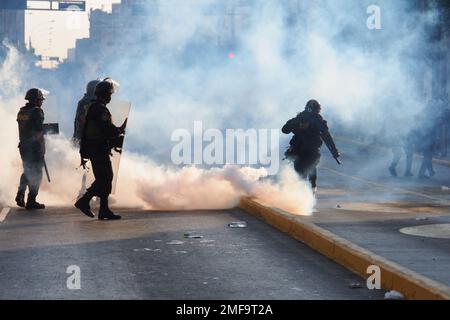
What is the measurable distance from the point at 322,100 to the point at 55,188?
53.2 feet

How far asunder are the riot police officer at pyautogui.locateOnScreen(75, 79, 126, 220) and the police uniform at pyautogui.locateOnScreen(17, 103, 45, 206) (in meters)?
2.21

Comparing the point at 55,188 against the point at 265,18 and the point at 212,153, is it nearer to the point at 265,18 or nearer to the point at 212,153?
the point at 212,153

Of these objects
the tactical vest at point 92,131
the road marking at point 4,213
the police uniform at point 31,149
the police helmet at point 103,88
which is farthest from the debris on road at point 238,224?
the police uniform at point 31,149

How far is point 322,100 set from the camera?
33.9 meters

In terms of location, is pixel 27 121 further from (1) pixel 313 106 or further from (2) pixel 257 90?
(2) pixel 257 90

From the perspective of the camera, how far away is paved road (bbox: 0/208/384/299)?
9.41 m

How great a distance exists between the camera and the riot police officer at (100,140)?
1483 centimetres

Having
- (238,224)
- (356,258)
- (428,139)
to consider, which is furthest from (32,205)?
(428,139)

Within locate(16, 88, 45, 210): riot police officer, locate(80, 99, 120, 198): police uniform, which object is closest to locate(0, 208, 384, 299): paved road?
locate(80, 99, 120, 198): police uniform

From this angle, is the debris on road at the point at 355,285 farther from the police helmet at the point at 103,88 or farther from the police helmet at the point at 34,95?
the police helmet at the point at 34,95

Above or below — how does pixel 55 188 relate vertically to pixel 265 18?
below

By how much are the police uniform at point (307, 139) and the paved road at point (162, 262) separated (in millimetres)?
1642

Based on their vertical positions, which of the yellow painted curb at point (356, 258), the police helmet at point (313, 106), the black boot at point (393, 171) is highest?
the police helmet at point (313, 106)
